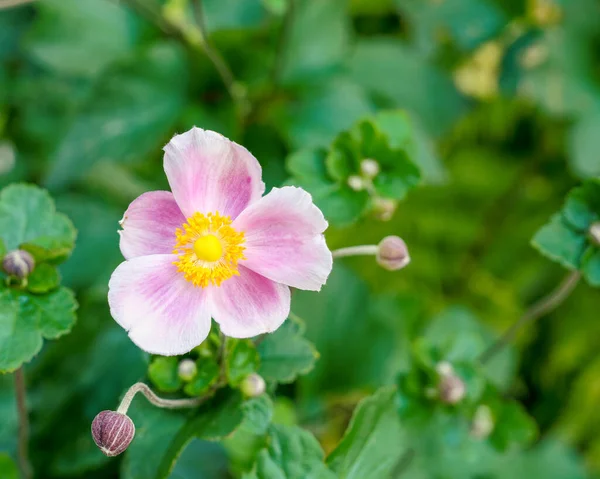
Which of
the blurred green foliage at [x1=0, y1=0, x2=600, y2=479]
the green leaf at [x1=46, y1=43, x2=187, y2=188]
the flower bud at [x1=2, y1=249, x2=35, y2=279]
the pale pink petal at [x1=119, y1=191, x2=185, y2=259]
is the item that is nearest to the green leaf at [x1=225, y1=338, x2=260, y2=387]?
the blurred green foliage at [x1=0, y1=0, x2=600, y2=479]

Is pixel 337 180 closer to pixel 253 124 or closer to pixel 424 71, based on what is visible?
pixel 253 124

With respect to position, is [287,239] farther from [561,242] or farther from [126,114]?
[126,114]

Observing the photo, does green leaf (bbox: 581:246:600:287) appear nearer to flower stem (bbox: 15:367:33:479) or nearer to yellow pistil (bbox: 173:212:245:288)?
yellow pistil (bbox: 173:212:245:288)

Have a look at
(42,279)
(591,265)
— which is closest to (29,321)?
(42,279)

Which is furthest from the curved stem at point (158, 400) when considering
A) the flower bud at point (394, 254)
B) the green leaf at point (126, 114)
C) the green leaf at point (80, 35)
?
the green leaf at point (80, 35)

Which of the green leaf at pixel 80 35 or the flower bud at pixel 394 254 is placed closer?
the flower bud at pixel 394 254

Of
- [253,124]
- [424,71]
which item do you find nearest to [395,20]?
[424,71]

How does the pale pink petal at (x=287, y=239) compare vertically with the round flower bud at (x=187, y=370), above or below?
above

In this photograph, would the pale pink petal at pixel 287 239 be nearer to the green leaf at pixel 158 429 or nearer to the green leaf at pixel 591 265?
the green leaf at pixel 158 429
